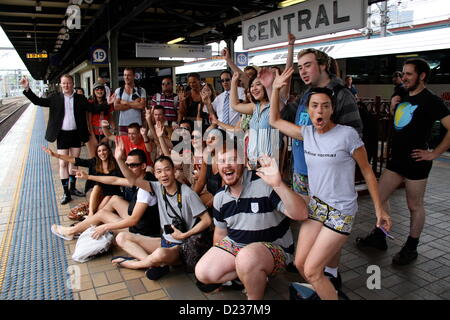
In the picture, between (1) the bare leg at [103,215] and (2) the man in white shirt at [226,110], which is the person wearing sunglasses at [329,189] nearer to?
(1) the bare leg at [103,215]

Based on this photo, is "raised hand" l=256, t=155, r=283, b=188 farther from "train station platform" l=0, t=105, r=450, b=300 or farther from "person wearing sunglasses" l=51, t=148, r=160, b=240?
"person wearing sunglasses" l=51, t=148, r=160, b=240

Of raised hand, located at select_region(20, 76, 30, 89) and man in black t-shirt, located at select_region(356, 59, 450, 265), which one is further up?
raised hand, located at select_region(20, 76, 30, 89)

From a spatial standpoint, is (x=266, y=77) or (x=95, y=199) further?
(x=95, y=199)

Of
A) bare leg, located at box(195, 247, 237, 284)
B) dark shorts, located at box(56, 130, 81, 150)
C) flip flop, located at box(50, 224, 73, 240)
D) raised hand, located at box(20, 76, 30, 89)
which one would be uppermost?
raised hand, located at box(20, 76, 30, 89)

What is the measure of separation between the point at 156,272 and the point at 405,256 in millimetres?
2348

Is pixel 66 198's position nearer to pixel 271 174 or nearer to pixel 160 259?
pixel 160 259

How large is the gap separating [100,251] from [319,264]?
7.90ft

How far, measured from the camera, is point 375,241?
400 centimetres

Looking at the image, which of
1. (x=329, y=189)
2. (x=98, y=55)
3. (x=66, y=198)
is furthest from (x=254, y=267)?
(x=98, y=55)

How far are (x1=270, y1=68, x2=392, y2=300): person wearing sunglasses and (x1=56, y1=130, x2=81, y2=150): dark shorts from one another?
4454 millimetres

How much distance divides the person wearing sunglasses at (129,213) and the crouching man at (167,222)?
0.45 ft

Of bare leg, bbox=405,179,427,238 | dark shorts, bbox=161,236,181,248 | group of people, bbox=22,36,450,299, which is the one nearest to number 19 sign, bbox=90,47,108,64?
group of people, bbox=22,36,450,299

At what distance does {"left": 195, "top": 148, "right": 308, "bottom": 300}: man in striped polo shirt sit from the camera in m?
2.73

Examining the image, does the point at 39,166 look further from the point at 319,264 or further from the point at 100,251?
the point at 319,264
